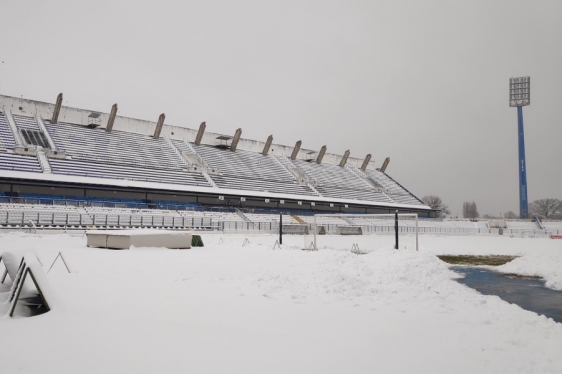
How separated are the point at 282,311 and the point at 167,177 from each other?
148ft

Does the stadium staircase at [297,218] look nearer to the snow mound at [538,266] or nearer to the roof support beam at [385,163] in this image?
the snow mound at [538,266]

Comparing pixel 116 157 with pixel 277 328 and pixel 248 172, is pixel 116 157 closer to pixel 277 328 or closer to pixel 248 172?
pixel 248 172

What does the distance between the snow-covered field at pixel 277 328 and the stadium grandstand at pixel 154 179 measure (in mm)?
28640

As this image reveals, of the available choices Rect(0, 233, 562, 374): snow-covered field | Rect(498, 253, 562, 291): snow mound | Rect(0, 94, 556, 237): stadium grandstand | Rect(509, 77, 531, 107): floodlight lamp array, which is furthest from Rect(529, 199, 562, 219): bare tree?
Rect(0, 233, 562, 374): snow-covered field

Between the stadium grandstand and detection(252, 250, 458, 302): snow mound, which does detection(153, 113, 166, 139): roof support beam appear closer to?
the stadium grandstand

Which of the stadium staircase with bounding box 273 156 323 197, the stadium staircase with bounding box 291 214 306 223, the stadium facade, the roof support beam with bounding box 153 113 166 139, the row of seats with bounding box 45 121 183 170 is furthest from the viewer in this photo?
the stadium staircase with bounding box 273 156 323 197

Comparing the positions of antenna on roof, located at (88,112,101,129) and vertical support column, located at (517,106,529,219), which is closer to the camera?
antenna on roof, located at (88,112,101,129)

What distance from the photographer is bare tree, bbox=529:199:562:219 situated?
319ft

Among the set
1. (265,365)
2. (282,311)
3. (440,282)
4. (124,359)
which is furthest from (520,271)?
(124,359)


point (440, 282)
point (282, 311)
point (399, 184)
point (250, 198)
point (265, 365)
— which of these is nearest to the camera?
point (265, 365)

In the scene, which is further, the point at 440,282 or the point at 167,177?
the point at 167,177

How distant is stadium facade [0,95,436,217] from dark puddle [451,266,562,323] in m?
36.9

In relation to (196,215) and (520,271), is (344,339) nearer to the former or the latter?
(520,271)

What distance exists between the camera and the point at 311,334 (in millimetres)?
5754
